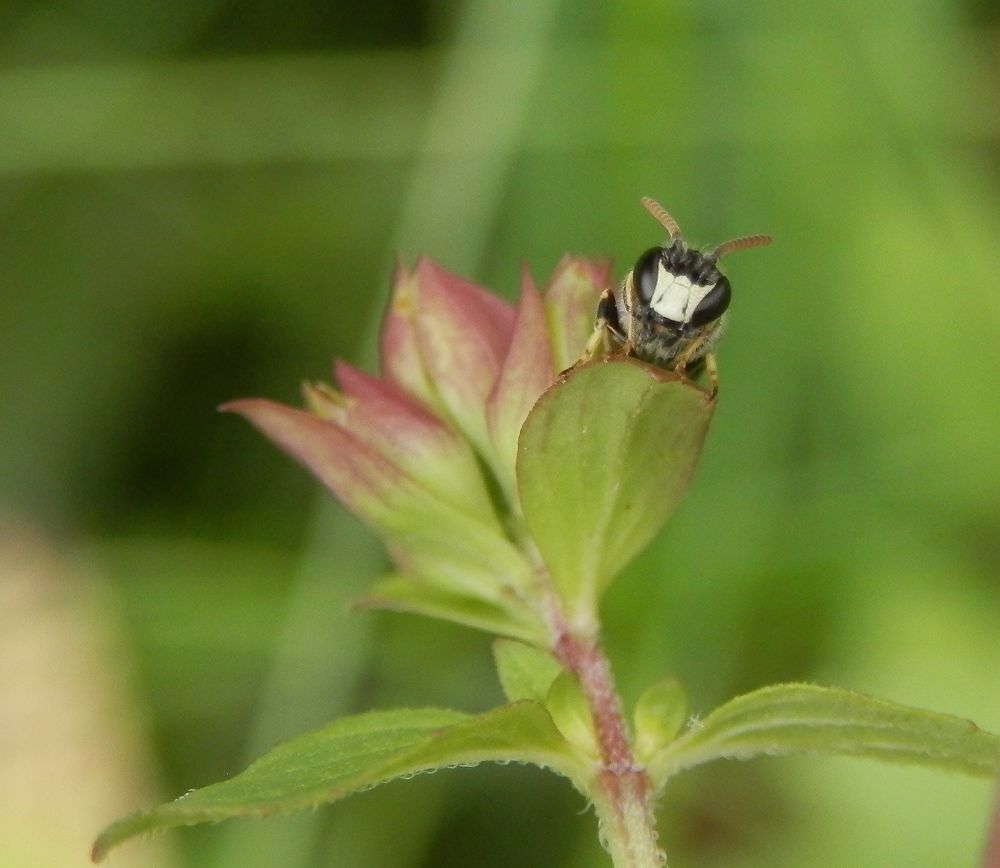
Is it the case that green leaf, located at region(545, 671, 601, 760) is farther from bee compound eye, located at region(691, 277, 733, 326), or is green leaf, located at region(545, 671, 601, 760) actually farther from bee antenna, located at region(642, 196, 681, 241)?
bee antenna, located at region(642, 196, 681, 241)

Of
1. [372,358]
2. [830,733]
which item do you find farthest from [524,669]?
[372,358]

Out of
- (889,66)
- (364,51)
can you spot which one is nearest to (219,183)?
(364,51)

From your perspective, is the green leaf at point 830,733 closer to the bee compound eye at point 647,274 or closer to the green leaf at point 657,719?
the green leaf at point 657,719

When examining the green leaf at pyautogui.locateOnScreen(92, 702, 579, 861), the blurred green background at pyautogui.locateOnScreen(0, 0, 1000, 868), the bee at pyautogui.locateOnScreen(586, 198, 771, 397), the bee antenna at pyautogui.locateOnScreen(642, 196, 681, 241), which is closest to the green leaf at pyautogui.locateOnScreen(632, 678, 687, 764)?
the green leaf at pyautogui.locateOnScreen(92, 702, 579, 861)

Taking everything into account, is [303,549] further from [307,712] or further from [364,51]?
[364,51]

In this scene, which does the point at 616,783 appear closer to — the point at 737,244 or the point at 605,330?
the point at 605,330

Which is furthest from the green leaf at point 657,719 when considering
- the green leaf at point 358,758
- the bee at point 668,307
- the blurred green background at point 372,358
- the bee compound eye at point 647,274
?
the blurred green background at point 372,358

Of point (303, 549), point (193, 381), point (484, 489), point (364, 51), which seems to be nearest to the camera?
point (484, 489)
